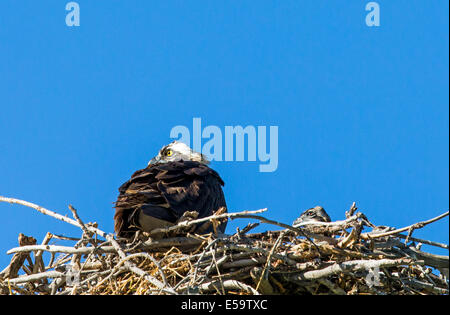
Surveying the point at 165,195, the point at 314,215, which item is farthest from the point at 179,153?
the point at 165,195

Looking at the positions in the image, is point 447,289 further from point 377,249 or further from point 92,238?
point 92,238

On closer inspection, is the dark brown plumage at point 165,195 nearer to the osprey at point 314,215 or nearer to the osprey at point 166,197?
the osprey at point 166,197

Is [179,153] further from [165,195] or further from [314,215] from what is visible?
[165,195]

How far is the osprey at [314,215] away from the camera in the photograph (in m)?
6.20

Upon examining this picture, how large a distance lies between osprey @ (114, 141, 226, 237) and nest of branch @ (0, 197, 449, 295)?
186mm

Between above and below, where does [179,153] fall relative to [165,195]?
above

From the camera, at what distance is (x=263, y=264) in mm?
4766

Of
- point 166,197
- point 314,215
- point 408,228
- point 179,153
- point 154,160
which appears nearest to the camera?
point 408,228

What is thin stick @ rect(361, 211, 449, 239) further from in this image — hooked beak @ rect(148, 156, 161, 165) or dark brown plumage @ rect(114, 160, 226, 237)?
hooked beak @ rect(148, 156, 161, 165)

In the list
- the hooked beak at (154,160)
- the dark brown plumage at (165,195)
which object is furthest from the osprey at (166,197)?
the hooked beak at (154,160)

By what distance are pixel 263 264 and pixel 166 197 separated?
1103 mm

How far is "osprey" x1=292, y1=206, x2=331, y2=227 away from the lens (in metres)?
6.20

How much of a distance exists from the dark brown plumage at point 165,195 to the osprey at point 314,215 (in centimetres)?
76

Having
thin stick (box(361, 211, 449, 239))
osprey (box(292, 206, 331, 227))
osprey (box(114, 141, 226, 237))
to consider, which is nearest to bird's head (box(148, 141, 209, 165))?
osprey (box(114, 141, 226, 237))
